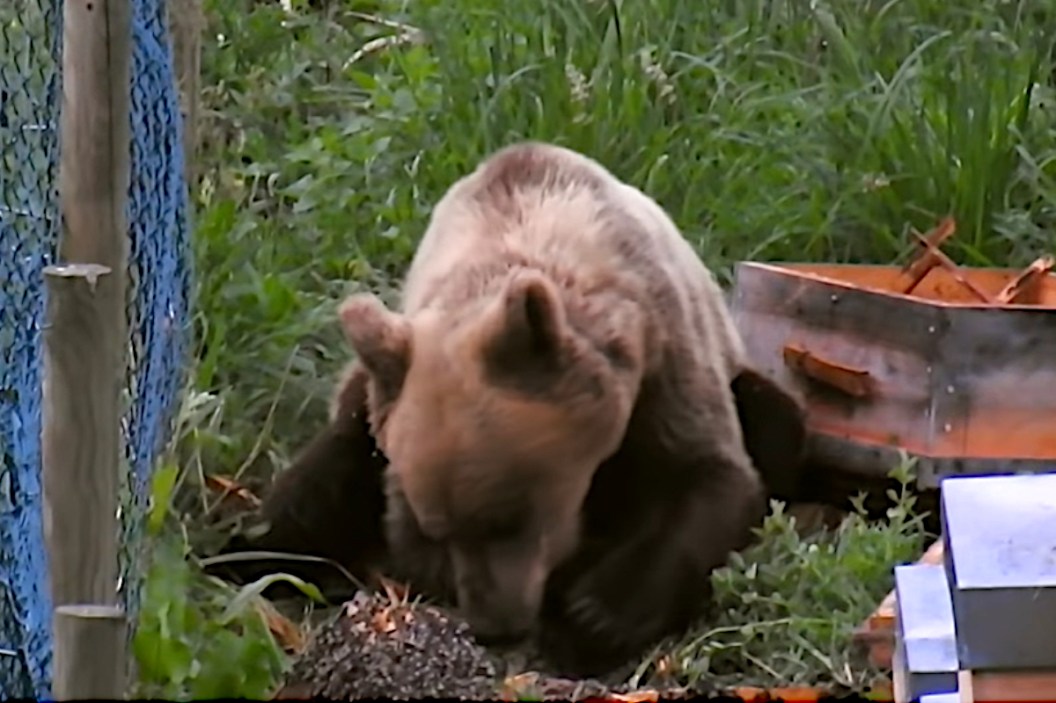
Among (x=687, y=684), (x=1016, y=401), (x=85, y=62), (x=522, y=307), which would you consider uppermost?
(x=85, y=62)

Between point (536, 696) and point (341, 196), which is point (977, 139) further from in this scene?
point (536, 696)

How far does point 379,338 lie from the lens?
455cm

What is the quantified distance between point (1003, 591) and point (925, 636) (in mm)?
1066

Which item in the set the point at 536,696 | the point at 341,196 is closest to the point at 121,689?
the point at 536,696

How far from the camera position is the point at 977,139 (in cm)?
637

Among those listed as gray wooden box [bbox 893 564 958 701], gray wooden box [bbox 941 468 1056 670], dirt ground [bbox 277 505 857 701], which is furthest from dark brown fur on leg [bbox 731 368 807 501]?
gray wooden box [bbox 941 468 1056 670]

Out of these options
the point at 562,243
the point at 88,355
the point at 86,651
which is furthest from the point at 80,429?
the point at 562,243

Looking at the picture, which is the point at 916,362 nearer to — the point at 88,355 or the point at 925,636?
the point at 925,636

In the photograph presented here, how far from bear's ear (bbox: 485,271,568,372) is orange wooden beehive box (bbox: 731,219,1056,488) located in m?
1.07

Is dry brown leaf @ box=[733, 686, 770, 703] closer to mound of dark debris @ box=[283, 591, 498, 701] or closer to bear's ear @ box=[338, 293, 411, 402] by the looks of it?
mound of dark debris @ box=[283, 591, 498, 701]

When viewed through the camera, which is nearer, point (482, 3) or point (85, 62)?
point (85, 62)

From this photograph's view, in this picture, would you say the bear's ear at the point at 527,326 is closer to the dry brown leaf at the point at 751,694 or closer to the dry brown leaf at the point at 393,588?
the dry brown leaf at the point at 393,588

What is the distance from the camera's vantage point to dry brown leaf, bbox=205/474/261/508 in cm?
532

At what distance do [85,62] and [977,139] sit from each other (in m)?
4.08
